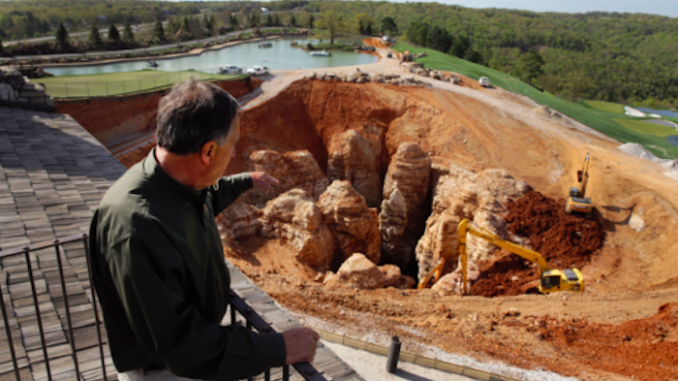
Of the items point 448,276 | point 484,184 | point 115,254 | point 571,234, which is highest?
point 115,254

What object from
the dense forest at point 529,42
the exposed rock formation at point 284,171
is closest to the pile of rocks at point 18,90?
the exposed rock formation at point 284,171

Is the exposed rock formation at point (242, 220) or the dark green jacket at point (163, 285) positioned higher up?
the dark green jacket at point (163, 285)

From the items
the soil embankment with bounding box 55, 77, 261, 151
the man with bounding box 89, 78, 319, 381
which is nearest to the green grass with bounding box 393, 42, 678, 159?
the soil embankment with bounding box 55, 77, 261, 151

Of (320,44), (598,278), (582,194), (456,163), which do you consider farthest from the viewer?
(320,44)

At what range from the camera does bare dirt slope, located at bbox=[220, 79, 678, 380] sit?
9.16 m

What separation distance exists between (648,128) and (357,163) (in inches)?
1001

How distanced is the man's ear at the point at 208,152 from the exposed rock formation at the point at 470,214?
46.6 feet

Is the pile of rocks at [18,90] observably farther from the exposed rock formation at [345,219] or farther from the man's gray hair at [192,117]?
the man's gray hair at [192,117]

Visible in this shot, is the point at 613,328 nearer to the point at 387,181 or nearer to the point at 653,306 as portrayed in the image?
the point at 653,306

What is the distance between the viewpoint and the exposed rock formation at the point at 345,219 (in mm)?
16438

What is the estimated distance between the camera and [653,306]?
10969 millimetres

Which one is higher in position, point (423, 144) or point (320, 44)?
point (320, 44)

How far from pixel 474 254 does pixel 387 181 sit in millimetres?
8059

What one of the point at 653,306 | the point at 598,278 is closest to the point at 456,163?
the point at 598,278
